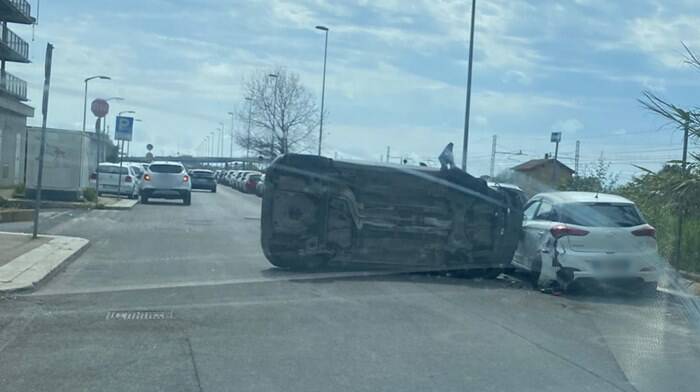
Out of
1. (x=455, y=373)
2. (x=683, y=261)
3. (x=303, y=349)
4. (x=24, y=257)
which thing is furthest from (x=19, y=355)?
(x=683, y=261)

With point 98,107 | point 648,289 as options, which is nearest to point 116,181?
point 98,107

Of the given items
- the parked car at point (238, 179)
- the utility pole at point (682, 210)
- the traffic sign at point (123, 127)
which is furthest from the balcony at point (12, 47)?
the utility pole at point (682, 210)

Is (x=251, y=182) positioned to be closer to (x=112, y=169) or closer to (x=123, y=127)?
(x=123, y=127)

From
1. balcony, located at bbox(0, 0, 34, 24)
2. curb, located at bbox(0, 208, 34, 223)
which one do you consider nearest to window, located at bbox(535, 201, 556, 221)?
curb, located at bbox(0, 208, 34, 223)

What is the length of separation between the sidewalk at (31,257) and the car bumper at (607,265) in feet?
25.6

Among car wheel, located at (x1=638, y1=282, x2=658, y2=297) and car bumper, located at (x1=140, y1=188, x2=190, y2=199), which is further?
car bumper, located at (x1=140, y1=188, x2=190, y2=199)

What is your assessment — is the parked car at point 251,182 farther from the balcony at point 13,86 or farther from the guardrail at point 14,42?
the guardrail at point 14,42

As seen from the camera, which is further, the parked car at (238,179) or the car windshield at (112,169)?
the parked car at (238,179)

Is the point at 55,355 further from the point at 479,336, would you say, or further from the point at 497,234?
the point at 497,234

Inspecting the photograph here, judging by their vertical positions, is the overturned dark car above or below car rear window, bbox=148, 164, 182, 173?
below

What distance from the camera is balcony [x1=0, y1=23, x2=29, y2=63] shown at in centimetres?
5284

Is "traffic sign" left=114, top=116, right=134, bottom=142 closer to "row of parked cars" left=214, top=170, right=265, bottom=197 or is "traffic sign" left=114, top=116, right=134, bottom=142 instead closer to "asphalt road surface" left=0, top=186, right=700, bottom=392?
"row of parked cars" left=214, top=170, right=265, bottom=197

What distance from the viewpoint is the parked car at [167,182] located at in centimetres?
4134

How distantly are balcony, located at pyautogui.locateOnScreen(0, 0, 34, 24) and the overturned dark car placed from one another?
36.8 m
